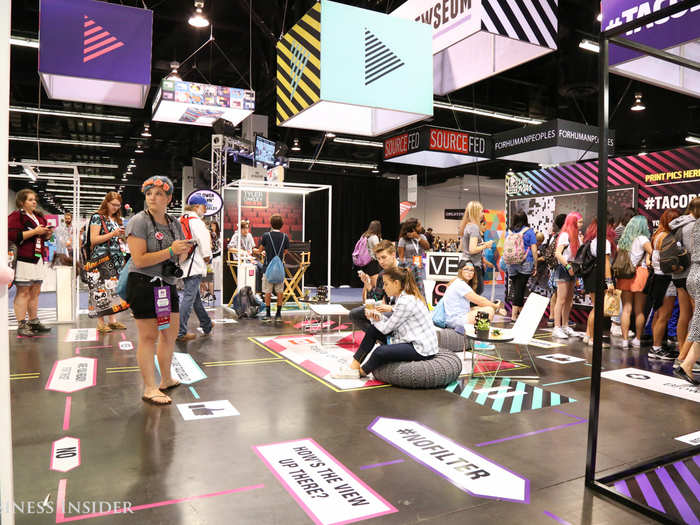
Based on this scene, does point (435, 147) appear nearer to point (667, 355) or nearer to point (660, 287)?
point (660, 287)

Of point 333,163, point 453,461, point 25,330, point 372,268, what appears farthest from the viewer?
point 333,163

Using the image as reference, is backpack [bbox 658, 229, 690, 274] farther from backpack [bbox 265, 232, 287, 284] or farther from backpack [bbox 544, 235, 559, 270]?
backpack [bbox 265, 232, 287, 284]

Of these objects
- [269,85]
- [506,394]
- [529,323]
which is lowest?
[506,394]

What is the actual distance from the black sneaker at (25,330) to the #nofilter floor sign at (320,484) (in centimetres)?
465

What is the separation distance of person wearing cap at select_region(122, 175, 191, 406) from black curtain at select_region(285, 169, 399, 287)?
1090 cm

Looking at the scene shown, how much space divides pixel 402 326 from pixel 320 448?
1.55 meters

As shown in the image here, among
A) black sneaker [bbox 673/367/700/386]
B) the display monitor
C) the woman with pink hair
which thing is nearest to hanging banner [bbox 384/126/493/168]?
the woman with pink hair

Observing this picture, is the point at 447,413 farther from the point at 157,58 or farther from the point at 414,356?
the point at 157,58

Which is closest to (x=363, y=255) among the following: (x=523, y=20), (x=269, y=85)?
(x=269, y=85)

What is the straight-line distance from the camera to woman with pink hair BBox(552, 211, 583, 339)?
21.8 ft

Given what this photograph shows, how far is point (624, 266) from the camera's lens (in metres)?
5.86

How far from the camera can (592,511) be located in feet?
7.46

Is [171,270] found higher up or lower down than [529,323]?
higher up

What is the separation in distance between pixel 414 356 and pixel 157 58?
927 centimetres
